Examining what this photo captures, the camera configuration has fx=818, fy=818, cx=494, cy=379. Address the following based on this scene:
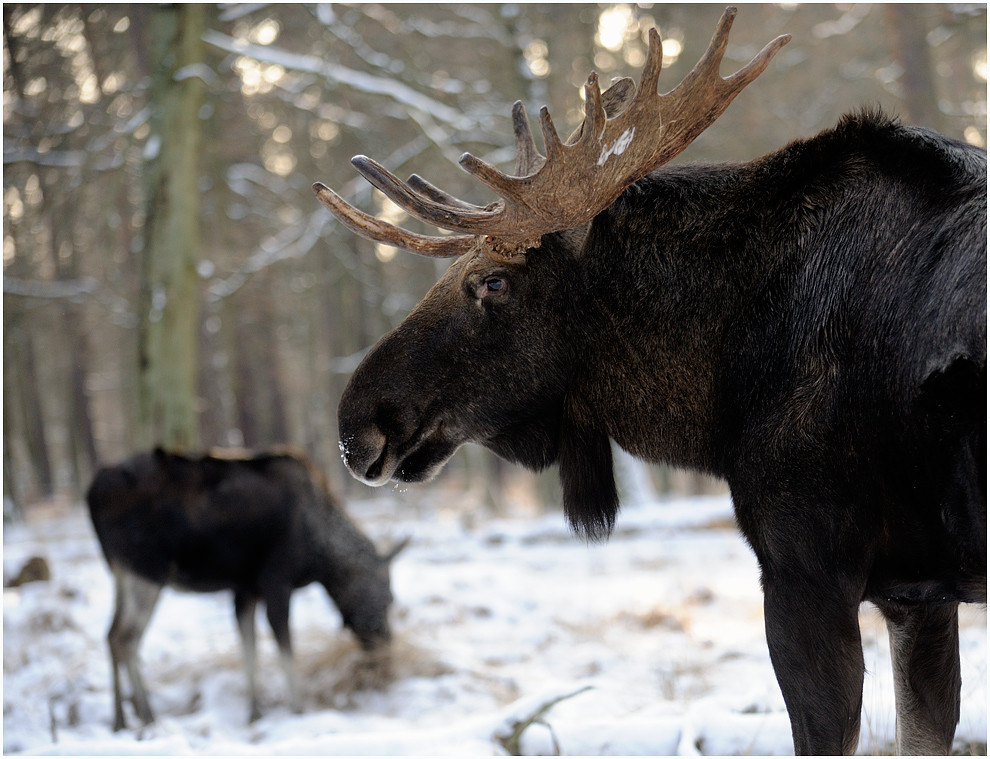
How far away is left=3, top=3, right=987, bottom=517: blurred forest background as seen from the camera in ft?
28.1

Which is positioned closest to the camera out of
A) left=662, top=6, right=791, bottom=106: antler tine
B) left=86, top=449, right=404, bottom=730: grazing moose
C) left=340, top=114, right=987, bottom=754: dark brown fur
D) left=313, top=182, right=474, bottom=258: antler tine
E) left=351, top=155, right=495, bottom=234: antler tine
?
left=340, top=114, right=987, bottom=754: dark brown fur

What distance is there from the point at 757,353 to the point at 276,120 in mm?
14223

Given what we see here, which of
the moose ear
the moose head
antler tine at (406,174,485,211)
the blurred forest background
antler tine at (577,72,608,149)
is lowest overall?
the moose ear

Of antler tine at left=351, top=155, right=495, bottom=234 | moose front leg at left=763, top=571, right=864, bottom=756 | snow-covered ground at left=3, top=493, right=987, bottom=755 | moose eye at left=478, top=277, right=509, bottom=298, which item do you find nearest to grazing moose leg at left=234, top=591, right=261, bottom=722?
snow-covered ground at left=3, top=493, right=987, bottom=755

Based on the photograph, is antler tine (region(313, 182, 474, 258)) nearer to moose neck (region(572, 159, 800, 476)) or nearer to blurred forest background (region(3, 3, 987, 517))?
moose neck (region(572, 159, 800, 476))

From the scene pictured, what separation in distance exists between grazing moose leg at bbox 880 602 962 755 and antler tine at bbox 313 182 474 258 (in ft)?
6.10

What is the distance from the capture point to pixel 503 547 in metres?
11.8

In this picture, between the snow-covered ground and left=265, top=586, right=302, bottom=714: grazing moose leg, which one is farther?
left=265, top=586, right=302, bottom=714: grazing moose leg

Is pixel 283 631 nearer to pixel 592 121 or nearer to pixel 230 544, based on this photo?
pixel 230 544

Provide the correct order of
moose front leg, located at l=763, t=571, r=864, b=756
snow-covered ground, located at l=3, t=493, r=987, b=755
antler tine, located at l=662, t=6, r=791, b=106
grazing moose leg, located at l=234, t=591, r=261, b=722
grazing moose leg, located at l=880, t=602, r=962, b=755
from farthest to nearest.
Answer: grazing moose leg, located at l=234, t=591, r=261, b=722
snow-covered ground, located at l=3, t=493, r=987, b=755
grazing moose leg, located at l=880, t=602, r=962, b=755
antler tine, located at l=662, t=6, r=791, b=106
moose front leg, located at l=763, t=571, r=864, b=756

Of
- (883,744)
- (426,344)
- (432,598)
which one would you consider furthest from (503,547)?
(426,344)

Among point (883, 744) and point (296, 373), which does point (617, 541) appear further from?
point (296, 373)

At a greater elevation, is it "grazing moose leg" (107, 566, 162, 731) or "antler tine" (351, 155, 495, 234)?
"antler tine" (351, 155, 495, 234)

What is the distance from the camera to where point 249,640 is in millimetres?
6488
